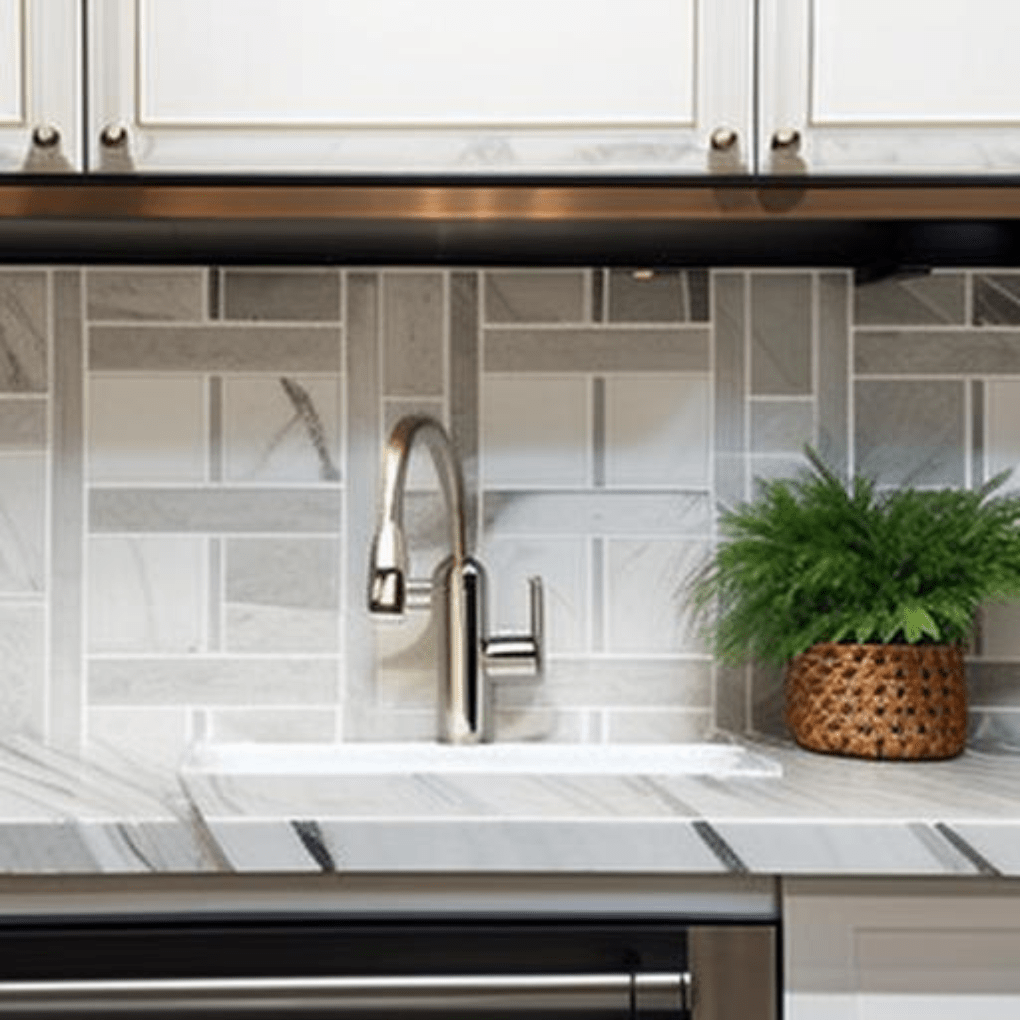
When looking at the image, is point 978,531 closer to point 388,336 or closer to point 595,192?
point 595,192

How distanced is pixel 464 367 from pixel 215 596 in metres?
0.39

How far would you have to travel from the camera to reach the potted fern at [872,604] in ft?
5.47

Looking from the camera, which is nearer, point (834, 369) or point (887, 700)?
point (887, 700)

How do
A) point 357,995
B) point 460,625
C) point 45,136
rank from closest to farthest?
point 357,995 < point 45,136 < point 460,625

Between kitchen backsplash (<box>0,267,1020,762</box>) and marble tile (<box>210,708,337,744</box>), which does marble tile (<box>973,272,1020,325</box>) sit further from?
marble tile (<box>210,708,337,744</box>)

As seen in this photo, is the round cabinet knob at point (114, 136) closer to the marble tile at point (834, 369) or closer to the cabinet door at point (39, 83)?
the cabinet door at point (39, 83)

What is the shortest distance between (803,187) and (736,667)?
0.59 metres

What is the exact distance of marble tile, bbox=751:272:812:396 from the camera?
1884 millimetres

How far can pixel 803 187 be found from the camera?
61.6 inches

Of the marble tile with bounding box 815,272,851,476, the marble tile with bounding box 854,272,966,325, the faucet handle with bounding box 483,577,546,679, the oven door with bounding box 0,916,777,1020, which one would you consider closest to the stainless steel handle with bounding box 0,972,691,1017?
the oven door with bounding box 0,916,777,1020

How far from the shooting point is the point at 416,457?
6.13 feet

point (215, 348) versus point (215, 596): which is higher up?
point (215, 348)

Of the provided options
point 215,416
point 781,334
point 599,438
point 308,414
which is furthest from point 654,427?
point 215,416

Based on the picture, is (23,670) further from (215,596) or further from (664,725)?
(664,725)
